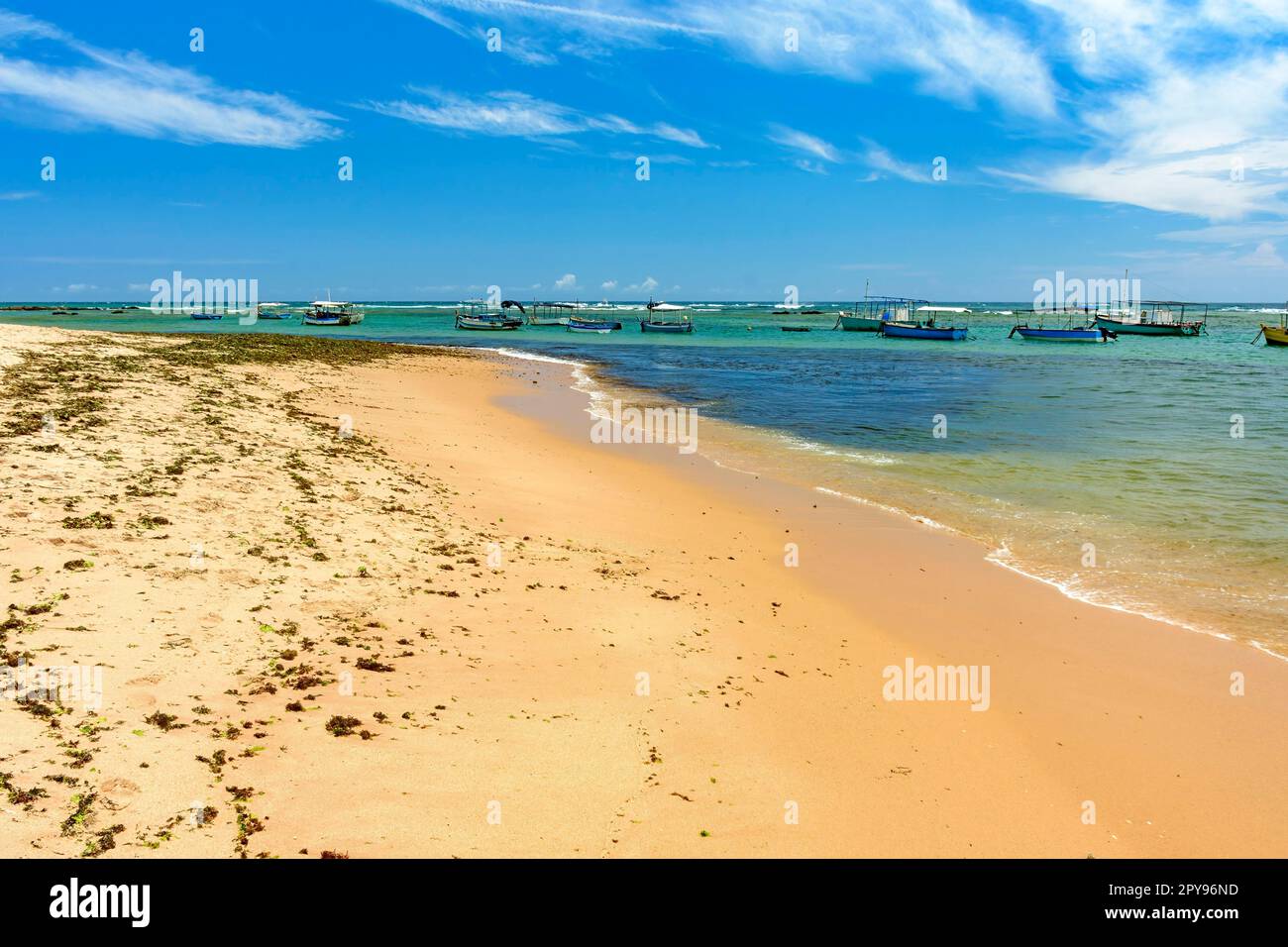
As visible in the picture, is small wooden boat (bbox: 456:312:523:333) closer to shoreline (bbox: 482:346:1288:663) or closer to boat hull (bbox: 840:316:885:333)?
boat hull (bbox: 840:316:885:333)

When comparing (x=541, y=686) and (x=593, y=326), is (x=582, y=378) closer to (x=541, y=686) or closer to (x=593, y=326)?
(x=541, y=686)

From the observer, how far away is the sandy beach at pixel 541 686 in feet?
16.1

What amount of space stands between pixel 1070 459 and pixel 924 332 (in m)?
76.1

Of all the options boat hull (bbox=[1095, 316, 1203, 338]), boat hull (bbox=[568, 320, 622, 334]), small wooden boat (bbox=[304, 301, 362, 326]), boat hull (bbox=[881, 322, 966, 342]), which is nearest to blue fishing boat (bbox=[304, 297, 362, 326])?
small wooden boat (bbox=[304, 301, 362, 326])

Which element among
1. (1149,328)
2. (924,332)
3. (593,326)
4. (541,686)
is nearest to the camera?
(541,686)

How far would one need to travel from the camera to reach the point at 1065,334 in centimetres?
8956

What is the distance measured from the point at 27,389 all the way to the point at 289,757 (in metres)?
14.6

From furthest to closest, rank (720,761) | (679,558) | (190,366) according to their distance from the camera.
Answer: (190,366) < (679,558) < (720,761)

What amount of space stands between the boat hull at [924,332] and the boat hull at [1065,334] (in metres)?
6.65

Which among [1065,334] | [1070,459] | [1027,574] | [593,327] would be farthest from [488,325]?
[1027,574]

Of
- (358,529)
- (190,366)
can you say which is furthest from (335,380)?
(358,529)

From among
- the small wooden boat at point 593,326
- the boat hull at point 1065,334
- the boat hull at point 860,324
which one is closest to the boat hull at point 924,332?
the boat hull at point 1065,334
